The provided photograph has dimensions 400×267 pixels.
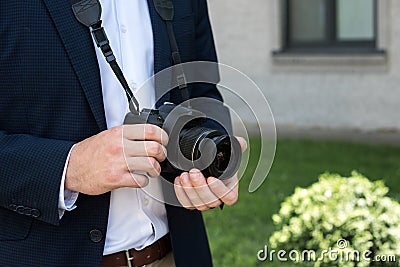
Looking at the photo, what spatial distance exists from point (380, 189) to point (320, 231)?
1.37 feet

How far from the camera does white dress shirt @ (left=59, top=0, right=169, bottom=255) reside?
2.17 metres

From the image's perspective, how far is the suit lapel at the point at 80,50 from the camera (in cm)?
207

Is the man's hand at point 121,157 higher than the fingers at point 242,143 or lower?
higher

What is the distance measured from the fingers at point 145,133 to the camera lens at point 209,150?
66 mm

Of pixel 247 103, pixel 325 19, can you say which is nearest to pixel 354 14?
pixel 325 19

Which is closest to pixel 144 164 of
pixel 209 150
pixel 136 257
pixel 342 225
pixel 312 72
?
pixel 209 150

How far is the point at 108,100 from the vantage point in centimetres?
217

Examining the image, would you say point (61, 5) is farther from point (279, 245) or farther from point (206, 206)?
point (279, 245)

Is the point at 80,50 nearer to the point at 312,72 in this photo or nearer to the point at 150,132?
the point at 150,132

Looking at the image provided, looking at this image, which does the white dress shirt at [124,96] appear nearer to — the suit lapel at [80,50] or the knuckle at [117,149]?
the suit lapel at [80,50]

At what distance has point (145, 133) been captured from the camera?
74.2 inches

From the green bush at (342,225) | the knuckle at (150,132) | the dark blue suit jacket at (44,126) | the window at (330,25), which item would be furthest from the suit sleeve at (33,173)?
the window at (330,25)

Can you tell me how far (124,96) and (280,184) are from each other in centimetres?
598

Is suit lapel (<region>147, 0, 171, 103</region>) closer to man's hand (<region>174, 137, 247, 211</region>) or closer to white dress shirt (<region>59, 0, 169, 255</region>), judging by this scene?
white dress shirt (<region>59, 0, 169, 255</region>)
